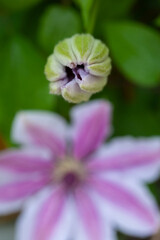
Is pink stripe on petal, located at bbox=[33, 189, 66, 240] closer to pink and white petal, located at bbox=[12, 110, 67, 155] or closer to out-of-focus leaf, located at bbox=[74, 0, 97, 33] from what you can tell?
pink and white petal, located at bbox=[12, 110, 67, 155]

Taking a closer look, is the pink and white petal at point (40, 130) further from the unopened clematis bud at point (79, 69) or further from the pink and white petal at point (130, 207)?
the unopened clematis bud at point (79, 69)

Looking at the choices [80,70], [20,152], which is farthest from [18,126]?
[80,70]

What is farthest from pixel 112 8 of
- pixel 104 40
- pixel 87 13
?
pixel 87 13

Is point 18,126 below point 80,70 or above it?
above

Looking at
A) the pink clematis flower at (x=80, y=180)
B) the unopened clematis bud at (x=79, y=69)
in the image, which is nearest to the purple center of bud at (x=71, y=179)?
Result: the pink clematis flower at (x=80, y=180)

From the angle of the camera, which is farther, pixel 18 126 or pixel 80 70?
pixel 18 126

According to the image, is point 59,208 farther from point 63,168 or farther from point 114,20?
point 114,20

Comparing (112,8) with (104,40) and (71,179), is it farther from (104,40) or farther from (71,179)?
(71,179)

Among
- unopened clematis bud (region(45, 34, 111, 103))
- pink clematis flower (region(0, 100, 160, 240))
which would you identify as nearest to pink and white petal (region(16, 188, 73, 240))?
pink clematis flower (region(0, 100, 160, 240))
